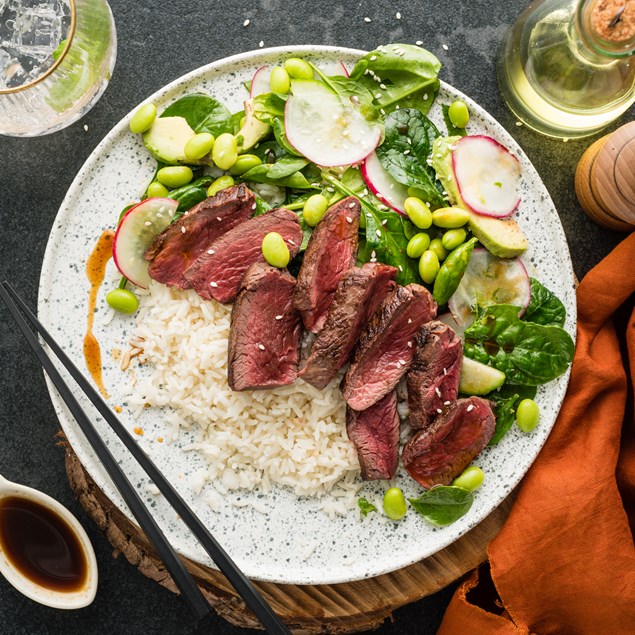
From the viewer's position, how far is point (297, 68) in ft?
11.4

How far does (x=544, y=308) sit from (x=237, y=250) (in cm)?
154

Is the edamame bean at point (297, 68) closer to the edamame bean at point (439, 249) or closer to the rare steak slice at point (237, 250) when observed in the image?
the rare steak slice at point (237, 250)

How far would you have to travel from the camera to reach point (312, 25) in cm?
391

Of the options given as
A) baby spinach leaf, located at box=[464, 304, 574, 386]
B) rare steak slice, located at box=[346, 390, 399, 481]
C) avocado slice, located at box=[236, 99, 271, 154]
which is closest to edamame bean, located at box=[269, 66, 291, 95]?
avocado slice, located at box=[236, 99, 271, 154]

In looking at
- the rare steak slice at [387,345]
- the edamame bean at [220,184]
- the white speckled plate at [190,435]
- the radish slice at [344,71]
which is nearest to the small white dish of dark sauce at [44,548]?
the white speckled plate at [190,435]

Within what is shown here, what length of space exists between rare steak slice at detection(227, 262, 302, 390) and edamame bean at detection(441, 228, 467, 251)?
29.8 inches

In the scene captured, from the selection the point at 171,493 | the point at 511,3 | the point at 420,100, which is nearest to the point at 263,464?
the point at 171,493

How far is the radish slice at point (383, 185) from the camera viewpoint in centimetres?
345

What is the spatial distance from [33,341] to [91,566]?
1249mm

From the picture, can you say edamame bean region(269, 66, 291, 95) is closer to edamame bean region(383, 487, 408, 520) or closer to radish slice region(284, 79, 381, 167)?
radish slice region(284, 79, 381, 167)

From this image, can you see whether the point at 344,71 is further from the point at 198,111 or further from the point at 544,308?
the point at 544,308

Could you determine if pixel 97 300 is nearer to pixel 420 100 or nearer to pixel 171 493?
pixel 171 493

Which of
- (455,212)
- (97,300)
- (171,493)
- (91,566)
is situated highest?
(455,212)

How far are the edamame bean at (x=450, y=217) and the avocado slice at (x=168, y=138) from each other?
1.26 metres
